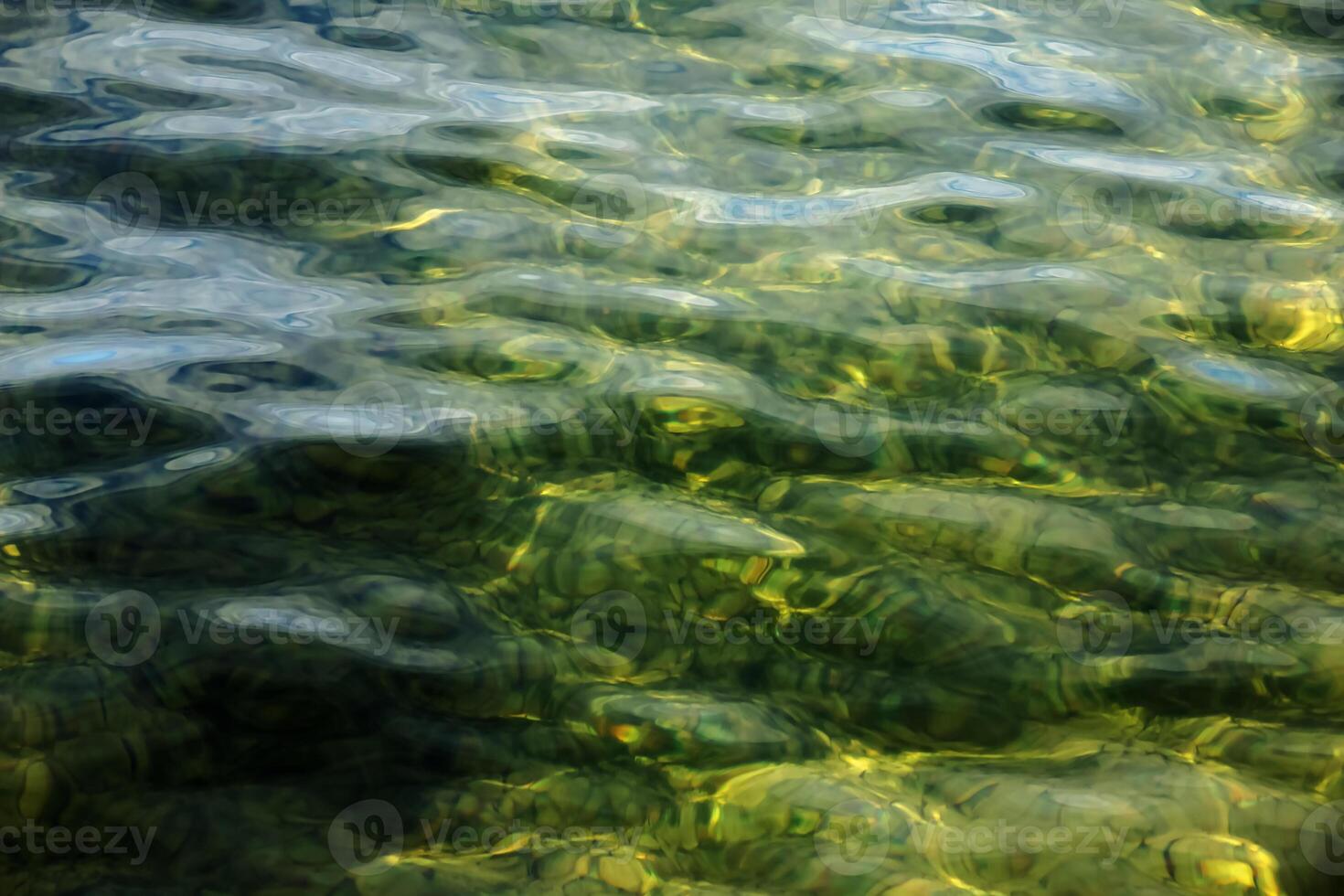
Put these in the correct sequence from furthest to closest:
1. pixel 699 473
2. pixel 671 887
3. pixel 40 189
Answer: pixel 40 189 → pixel 699 473 → pixel 671 887

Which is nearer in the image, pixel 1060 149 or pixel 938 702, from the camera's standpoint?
pixel 938 702

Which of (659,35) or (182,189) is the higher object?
(659,35)

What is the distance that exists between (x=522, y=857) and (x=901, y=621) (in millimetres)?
649

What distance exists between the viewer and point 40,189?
2.17 metres

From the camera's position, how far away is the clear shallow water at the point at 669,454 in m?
1.49

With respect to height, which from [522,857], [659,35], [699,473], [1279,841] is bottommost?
[522,857]

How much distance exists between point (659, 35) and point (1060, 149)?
94 centimetres

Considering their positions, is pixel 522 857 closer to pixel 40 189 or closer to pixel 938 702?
pixel 938 702

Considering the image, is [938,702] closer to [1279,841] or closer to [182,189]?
[1279,841]

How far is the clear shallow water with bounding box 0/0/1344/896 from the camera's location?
1.49 m

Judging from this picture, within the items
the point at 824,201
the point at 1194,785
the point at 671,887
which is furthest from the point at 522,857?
the point at 824,201

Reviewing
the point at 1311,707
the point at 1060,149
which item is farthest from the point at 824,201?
the point at 1311,707

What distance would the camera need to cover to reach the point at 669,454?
6.03 ft

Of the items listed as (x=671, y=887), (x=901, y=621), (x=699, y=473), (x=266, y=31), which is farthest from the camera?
(x=266, y=31)
